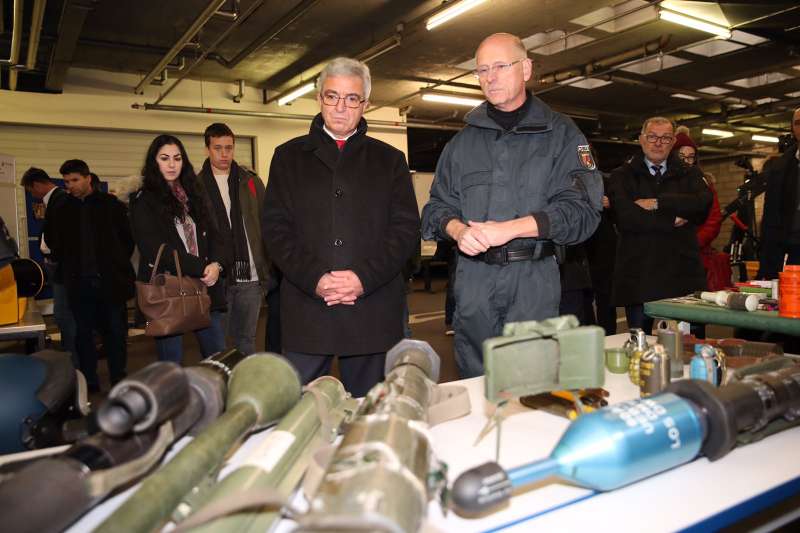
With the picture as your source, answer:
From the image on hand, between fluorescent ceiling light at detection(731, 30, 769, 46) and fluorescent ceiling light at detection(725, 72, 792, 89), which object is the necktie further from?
fluorescent ceiling light at detection(725, 72, 792, 89)

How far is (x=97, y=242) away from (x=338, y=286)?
2.84 meters

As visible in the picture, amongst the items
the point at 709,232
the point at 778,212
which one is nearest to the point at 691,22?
the point at 709,232

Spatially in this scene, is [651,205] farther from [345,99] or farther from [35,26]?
[35,26]

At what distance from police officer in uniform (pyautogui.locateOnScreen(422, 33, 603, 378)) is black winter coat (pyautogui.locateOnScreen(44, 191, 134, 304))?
2942 millimetres

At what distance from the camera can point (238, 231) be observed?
3.31m

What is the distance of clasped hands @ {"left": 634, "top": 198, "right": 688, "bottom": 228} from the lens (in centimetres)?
326

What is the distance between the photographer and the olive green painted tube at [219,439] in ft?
2.29

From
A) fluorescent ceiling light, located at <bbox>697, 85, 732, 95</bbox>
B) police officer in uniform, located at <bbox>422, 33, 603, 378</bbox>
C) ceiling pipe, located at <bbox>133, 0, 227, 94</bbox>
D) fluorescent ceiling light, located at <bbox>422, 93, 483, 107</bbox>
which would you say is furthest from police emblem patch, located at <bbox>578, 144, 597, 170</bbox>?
fluorescent ceiling light, located at <bbox>697, 85, 732, 95</bbox>

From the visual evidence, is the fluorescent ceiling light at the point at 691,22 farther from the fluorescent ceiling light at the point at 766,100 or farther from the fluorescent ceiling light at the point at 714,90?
the fluorescent ceiling light at the point at 766,100

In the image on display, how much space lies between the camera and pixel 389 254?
1.99 metres

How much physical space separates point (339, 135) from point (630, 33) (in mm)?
7028

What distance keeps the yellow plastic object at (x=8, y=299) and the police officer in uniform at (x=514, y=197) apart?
235 cm

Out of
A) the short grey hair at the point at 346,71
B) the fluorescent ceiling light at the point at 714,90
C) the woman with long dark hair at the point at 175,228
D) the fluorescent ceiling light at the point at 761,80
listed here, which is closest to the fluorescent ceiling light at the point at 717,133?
the fluorescent ceiling light at the point at 714,90

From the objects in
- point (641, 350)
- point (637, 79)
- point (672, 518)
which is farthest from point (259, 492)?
point (637, 79)
